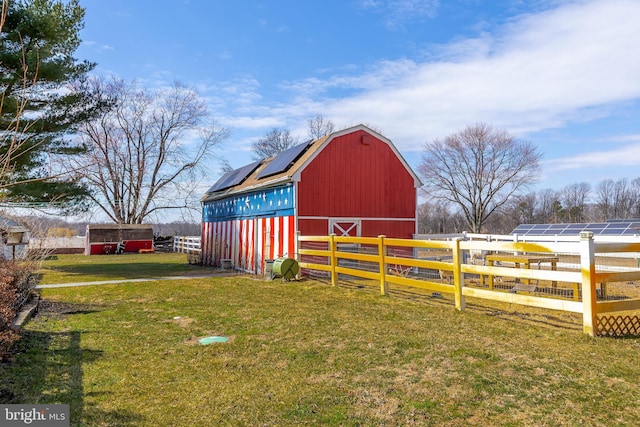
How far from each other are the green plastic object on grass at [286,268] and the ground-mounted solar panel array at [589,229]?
15215mm

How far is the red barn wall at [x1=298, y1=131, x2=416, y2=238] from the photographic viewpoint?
12.6 m

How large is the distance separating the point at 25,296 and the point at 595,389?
30.5 feet

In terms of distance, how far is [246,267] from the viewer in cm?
1530

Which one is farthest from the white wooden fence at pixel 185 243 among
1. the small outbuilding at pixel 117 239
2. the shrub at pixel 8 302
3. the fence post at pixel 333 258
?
the shrub at pixel 8 302

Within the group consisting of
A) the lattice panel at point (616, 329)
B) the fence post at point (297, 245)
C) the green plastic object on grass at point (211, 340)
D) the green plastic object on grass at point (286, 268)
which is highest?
the fence post at point (297, 245)

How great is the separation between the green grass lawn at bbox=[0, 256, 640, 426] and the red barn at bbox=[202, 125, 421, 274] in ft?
18.5

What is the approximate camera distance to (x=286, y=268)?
1152 cm

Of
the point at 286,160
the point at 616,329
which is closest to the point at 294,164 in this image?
the point at 286,160

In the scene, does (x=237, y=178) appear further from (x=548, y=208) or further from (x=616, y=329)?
(x=548, y=208)

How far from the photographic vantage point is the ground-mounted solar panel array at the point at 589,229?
66.7 ft

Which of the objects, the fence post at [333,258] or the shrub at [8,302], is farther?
the fence post at [333,258]

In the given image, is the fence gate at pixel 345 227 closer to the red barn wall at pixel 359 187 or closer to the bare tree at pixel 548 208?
the red barn wall at pixel 359 187

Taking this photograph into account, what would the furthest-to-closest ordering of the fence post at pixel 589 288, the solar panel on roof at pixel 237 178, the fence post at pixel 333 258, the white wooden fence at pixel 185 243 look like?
the white wooden fence at pixel 185 243 < the solar panel on roof at pixel 237 178 < the fence post at pixel 333 258 < the fence post at pixel 589 288

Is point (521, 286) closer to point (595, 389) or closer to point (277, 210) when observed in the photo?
point (595, 389)
